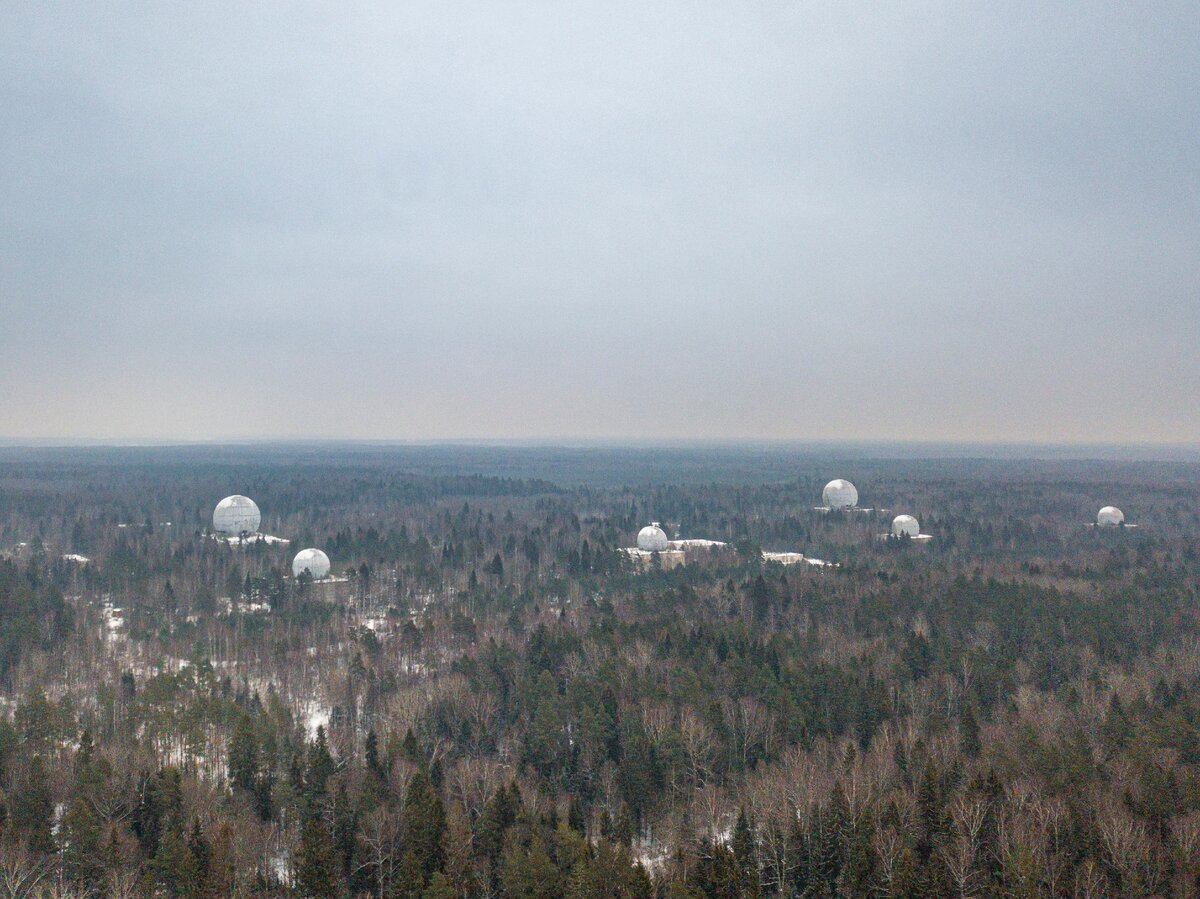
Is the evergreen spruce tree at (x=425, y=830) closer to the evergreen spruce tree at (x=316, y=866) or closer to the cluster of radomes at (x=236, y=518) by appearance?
the evergreen spruce tree at (x=316, y=866)

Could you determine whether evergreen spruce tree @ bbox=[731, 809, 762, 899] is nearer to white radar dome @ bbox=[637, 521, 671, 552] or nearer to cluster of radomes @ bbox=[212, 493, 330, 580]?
white radar dome @ bbox=[637, 521, 671, 552]

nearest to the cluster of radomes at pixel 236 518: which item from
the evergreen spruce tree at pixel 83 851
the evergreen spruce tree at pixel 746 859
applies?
the evergreen spruce tree at pixel 83 851

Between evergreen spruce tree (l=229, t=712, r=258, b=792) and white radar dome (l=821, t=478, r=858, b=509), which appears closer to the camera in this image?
evergreen spruce tree (l=229, t=712, r=258, b=792)

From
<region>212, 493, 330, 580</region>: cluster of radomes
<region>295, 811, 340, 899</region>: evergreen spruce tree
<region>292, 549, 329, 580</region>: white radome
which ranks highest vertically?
<region>212, 493, 330, 580</region>: cluster of radomes

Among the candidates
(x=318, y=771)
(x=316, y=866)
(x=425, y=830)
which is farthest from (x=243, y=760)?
(x=425, y=830)

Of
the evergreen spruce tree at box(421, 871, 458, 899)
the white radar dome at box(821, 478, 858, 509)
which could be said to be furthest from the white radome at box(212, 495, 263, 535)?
the white radar dome at box(821, 478, 858, 509)

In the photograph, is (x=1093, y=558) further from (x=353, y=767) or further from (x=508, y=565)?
(x=353, y=767)

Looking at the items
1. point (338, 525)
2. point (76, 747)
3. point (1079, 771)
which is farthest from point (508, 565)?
point (1079, 771)
